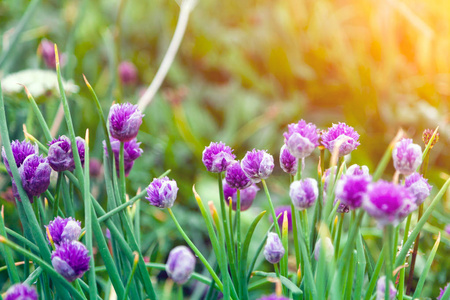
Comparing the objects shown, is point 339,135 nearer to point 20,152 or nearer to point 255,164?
point 255,164

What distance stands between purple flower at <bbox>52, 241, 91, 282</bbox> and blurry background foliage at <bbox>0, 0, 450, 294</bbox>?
0.66 m

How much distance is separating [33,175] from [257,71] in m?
1.26

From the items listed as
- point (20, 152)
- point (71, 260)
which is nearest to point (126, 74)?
point (20, 152)

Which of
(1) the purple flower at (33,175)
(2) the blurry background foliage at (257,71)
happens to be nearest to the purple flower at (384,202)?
(1) the purple flower at (33,175)

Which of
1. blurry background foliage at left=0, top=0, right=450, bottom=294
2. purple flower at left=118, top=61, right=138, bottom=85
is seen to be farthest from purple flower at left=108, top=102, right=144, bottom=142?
purple flower at left=118, top=61, right=138, bottom=85

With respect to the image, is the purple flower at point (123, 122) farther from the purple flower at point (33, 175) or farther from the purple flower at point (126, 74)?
the purple flower at point (126, 74)

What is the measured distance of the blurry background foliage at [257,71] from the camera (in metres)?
1.17

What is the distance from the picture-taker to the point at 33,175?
1.22 feet

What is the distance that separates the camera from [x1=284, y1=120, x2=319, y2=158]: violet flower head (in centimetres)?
34

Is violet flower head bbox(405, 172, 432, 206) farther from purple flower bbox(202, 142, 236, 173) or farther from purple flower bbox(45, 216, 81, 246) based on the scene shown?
purple flower bbox(45, 216, 81, 246)

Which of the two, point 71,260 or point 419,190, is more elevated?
point 419,190

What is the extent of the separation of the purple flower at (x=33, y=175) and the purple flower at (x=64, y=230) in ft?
0.11

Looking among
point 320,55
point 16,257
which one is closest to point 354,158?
point 320,55

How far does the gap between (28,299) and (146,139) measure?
0.98 meters
